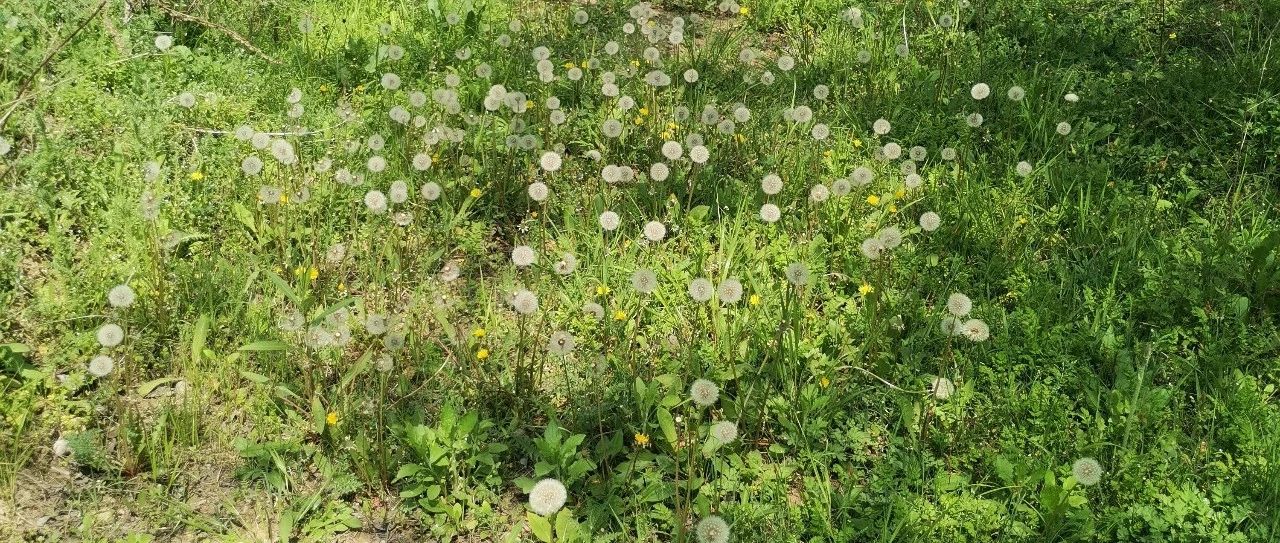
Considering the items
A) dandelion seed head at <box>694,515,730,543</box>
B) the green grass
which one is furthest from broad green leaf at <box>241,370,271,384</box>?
dandelion seed head at <box>694,515,730,543</box>

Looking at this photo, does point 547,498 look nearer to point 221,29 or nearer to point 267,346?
point 267,346

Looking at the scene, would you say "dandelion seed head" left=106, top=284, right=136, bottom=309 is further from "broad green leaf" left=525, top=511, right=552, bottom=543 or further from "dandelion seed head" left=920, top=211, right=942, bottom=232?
"dandelion seed head" left=920, top=211, right=942, bottom=232

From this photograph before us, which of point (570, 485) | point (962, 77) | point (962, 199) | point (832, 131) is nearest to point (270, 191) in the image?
point (570, 485)

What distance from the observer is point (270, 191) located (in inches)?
136

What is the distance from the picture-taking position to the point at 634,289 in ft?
11.0

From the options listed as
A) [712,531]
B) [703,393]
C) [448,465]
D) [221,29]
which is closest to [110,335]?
[448,465]

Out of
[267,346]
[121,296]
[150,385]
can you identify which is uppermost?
[121,296]

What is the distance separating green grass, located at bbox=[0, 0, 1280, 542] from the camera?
8.87ft

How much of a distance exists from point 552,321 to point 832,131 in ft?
5.35

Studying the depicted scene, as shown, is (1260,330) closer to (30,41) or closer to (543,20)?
(543,20)

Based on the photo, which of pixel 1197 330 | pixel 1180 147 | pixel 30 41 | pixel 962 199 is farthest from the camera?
pixel 30 41

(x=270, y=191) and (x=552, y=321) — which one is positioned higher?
(x=270, y=191)

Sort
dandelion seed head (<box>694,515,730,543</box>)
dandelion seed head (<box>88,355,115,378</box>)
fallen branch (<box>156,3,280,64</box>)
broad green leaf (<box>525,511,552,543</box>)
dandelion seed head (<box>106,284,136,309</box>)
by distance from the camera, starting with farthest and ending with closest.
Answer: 1. fallen branch (<box>156,3,280,64</box>)
2. dandelion seed head (<box>106,284,136,309</box>)
3. dandelion seed head (<box>88,355,115,378</box>)
4. broad green leaf (<box>525,511,552,543</box>)
5. dandelion seed head (<box>694,515,730,543</box>)

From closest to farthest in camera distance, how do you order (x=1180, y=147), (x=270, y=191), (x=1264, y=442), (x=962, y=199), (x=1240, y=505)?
(x=1240, y=505)
(x=1264, y=442)
(x=270, y=191)
(x=962, y=199)
(x=1180, y=147)
